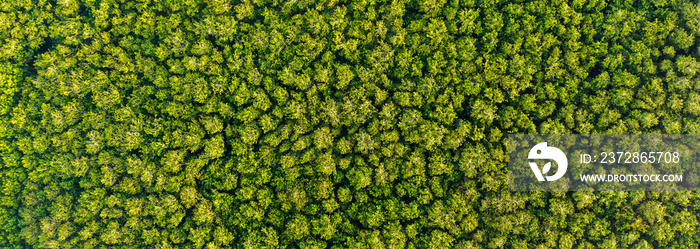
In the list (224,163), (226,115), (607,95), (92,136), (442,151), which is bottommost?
(92,136)

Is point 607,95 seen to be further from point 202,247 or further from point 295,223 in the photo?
point 202,247

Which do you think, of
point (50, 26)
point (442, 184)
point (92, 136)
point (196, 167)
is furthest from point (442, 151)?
point (50, 26)

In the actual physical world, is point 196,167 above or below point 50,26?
below

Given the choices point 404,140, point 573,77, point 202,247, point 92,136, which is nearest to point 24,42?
point 92,136

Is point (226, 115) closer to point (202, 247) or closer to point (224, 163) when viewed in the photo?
point (224, 163)

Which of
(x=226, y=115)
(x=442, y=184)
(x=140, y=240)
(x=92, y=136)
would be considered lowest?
(x=140, y=240)

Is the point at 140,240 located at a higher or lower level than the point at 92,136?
lower
